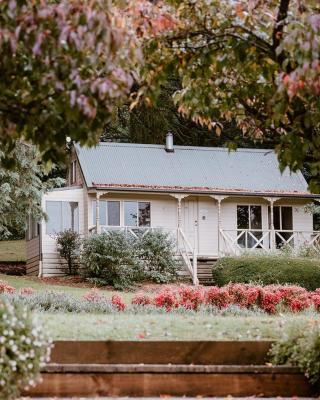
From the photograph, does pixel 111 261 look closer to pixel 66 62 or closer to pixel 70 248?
pixel 70 248

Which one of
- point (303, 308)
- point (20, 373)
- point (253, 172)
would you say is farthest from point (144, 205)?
point (20, 373)

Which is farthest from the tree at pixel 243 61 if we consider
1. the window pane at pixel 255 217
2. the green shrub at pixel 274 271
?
the window pane at pixel 255 217

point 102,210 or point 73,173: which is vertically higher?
point 73,173

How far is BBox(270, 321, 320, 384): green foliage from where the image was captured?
7396mm

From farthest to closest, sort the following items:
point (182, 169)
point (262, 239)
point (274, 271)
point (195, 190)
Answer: point (182, 169)
point (195, 190)
point (262, 239)
point (274, 271)

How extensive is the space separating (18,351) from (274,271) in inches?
671

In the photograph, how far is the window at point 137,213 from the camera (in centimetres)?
3002

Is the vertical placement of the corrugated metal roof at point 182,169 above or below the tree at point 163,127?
below

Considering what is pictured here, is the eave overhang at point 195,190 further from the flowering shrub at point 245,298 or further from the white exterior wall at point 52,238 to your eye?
the flowering shrub at point 245,298

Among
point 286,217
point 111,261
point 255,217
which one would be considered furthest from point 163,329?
point 286,217

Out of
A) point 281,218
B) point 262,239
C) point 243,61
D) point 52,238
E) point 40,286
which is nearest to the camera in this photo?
point 243,61

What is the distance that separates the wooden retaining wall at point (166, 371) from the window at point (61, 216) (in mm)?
21415

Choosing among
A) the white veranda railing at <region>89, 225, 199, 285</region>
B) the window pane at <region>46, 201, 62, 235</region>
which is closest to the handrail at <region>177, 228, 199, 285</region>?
the white veranda railing at <region>89, 225, 199, 285</region>

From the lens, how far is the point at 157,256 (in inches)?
1032
